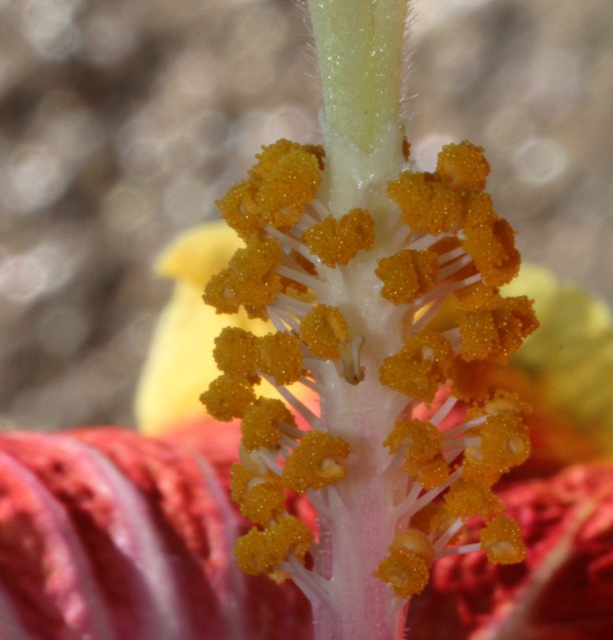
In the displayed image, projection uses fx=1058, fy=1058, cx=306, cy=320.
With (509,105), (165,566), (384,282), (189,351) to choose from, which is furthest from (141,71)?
(384,282)

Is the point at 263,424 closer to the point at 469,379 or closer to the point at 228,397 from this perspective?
the point at 228,397

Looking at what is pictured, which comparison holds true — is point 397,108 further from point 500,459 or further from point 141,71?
point 141,71

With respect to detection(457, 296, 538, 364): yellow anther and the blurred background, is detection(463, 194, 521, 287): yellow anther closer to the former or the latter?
detection(457, 296, 538, 364): yellow anther

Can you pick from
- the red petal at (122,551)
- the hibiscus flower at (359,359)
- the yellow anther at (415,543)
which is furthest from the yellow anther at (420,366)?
the red petal at (122,551)

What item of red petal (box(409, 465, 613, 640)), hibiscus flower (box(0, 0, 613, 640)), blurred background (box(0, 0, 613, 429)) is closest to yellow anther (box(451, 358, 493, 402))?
hibiscus flower (box(0, 0, 613, 640))

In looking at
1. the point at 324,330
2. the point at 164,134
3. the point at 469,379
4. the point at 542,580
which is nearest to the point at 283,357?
the point at 324,330
